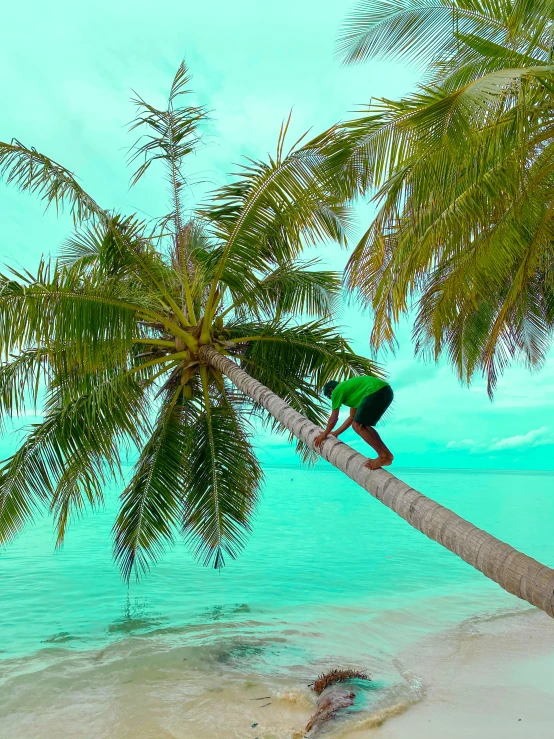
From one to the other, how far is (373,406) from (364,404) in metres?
0.08

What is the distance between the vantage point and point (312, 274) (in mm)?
10297

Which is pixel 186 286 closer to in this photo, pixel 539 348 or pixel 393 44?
pixel 393 44

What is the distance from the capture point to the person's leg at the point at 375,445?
475cm

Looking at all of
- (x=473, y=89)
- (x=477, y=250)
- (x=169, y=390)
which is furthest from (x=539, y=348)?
(x=473, y=89)

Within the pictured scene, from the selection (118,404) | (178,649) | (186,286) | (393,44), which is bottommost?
(178,649)

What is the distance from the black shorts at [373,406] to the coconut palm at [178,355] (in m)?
2.95

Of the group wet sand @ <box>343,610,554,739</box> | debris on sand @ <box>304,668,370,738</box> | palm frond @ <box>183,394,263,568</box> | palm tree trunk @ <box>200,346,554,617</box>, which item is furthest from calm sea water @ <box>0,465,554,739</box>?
palm tree trunk @ <box>200,346,554,617</box>

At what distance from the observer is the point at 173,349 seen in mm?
8797

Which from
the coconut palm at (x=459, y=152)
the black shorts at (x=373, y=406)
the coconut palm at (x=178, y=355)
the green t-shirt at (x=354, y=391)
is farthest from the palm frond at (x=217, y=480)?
the black shorts at (x=373, y=406)

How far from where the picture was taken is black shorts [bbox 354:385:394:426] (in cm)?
521

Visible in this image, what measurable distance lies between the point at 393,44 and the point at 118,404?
551cm

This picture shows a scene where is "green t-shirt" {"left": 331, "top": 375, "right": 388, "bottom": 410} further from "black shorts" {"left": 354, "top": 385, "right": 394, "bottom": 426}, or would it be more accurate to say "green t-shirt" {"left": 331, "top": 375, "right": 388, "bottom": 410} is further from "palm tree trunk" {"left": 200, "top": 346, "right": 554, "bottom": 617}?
"palm tree trunk" {"left": 200, "top": 346, "right": 554, "bottom": 617}

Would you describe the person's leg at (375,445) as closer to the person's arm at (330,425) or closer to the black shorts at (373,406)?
the black shorts at (373,406)

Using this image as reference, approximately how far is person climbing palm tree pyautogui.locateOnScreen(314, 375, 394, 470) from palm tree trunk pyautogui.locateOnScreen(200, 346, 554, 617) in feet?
0.62
